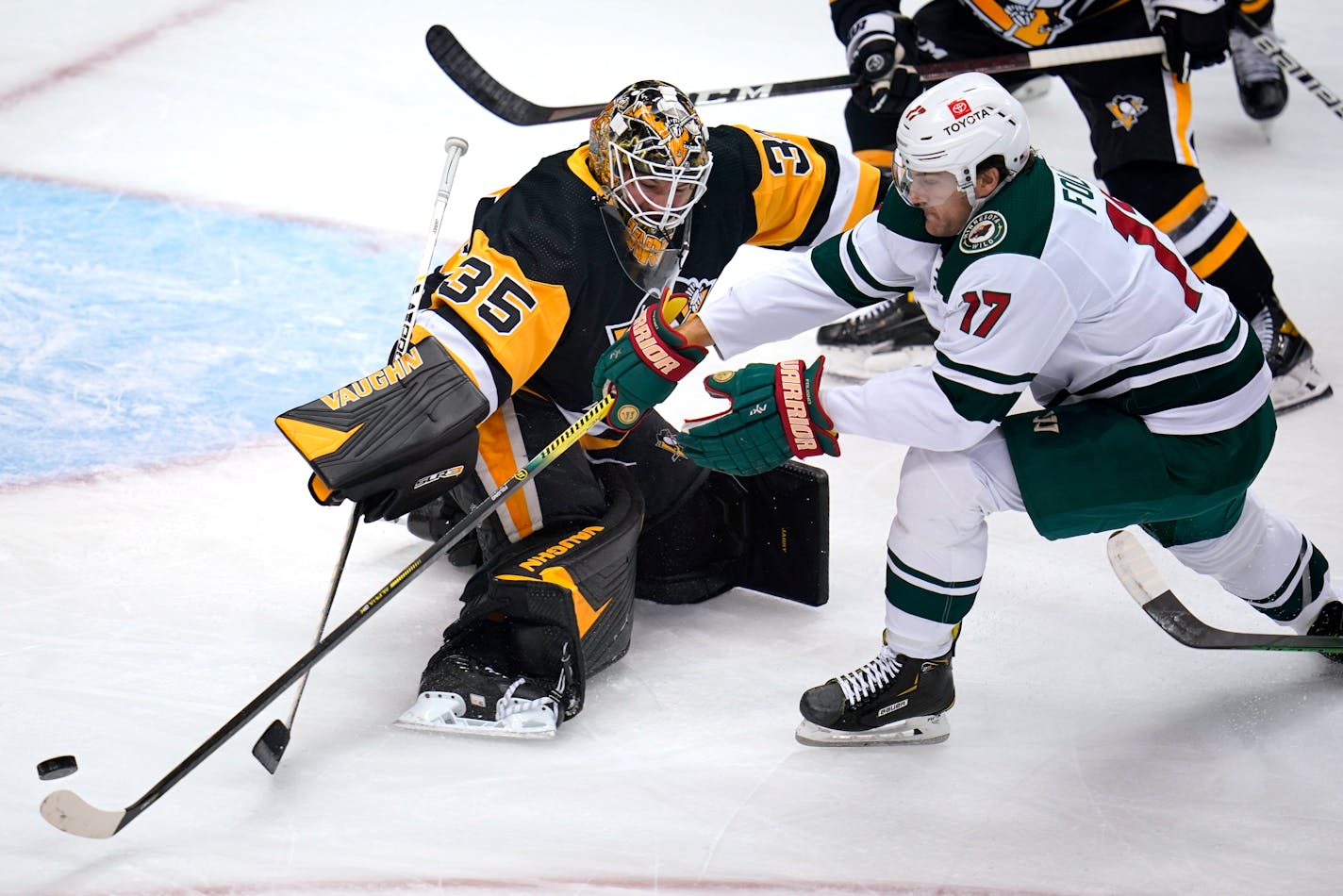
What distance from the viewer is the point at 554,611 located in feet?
8.04

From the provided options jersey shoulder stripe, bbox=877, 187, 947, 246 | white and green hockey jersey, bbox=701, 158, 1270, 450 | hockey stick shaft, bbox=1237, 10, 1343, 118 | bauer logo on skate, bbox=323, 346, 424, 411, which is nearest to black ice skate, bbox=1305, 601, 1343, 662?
white and green hockey jersey, bbox=701, 158, 1270, 450

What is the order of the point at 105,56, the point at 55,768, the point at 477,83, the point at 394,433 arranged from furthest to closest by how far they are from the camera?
the point at 105,56, the point at 477,83, the point at 394,433, the point at 55,768

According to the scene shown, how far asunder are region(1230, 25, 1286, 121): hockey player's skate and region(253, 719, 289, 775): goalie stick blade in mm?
4146

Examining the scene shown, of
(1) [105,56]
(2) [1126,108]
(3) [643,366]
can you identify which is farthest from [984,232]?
(1) [105,56]

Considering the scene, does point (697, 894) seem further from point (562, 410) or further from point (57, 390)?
point (57, 390)

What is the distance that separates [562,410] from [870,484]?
3.14 feet

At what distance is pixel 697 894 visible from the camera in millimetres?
2041

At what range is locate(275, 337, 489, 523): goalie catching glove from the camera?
93.7 inches

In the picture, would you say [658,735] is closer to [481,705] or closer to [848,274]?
[481,705]

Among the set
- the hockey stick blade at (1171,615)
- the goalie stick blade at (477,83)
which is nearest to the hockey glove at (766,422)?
the hockey stick blade at (1171,615)

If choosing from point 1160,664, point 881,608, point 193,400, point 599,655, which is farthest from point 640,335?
point 193,400

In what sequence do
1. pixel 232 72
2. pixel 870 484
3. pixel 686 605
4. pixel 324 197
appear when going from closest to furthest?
pixel 686 605 → pixel 870 484 → pixel 324 197 → pixel 232 72

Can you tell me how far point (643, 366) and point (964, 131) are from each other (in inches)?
24.5

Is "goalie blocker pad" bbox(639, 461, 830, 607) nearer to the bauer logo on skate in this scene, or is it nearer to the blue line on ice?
the bauer logo on skate
